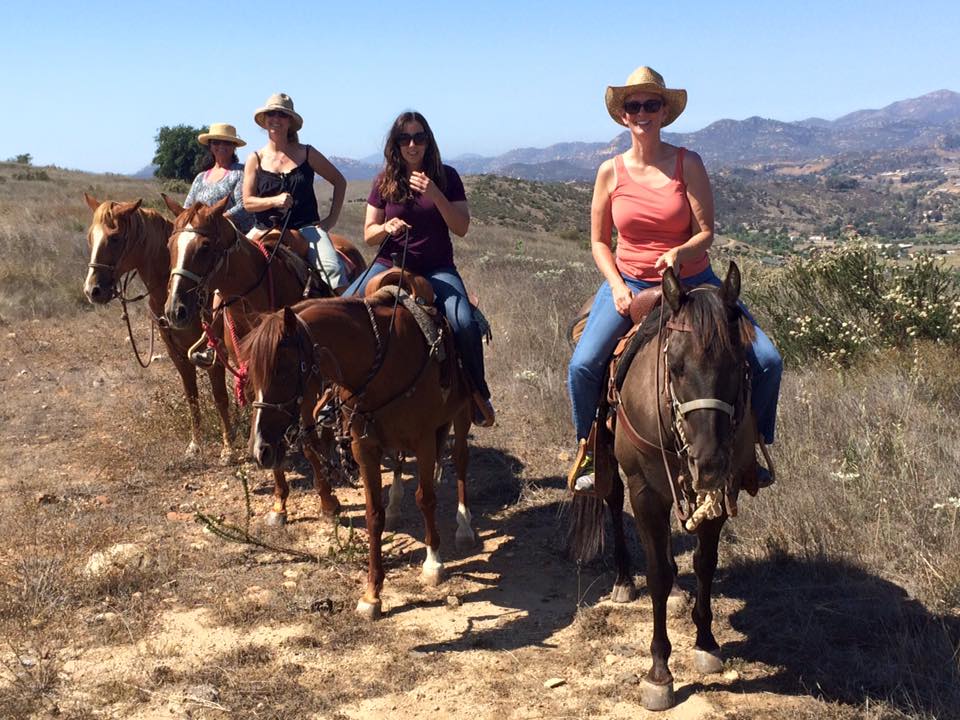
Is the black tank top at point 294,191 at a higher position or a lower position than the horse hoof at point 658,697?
higher

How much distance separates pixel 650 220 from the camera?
14.3ft

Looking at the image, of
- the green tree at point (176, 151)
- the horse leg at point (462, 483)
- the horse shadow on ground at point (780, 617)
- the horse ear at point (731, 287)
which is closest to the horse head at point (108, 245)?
the horse leg at point (462, 483)

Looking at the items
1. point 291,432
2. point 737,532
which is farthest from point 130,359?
point 737,532

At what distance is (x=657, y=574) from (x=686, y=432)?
1127 mm

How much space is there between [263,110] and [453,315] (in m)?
2.84

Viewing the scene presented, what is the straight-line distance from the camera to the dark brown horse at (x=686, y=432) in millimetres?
3166

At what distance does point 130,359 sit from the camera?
11312 millimetres

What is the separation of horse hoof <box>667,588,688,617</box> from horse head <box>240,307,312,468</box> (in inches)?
102

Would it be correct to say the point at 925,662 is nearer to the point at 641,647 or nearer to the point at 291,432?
the point at 641,647

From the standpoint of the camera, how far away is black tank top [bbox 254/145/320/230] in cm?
680

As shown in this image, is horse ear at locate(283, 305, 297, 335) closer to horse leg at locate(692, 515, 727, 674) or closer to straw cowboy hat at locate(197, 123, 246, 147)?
horse leg at locate(692, 515, 727, 674)

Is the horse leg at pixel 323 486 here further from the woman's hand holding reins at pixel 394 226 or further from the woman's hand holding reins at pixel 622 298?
the woman's hand holding reins at pixel 622 298

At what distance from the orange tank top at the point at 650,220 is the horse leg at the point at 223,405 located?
4.42 m

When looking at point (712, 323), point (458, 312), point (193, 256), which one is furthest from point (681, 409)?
point (193, 256)
